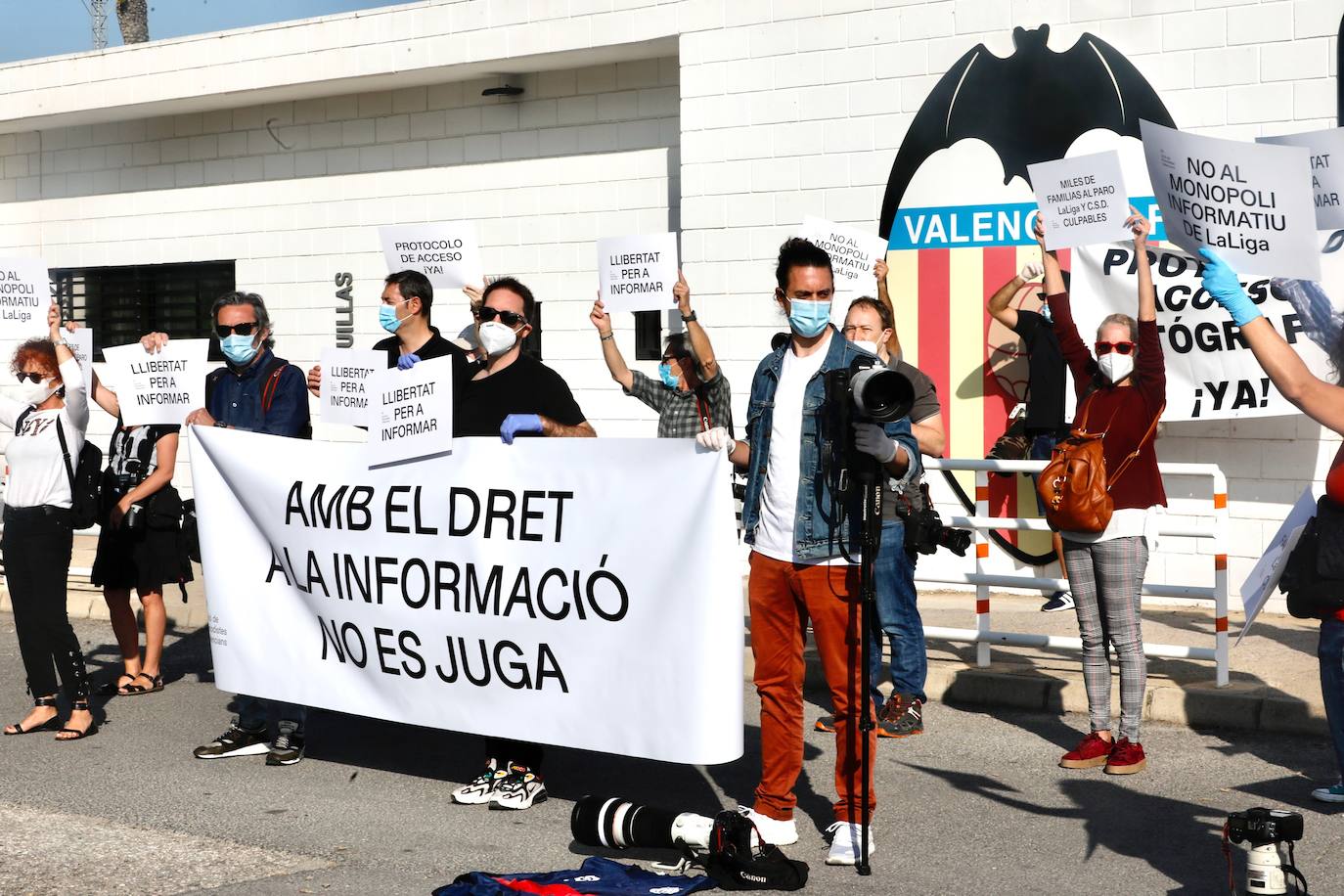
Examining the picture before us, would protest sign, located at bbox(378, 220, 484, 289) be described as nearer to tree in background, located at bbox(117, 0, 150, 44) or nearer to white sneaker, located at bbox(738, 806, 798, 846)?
white sneaker, located at bbox(738, 806, 798, 846)

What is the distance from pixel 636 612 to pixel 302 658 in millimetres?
1923

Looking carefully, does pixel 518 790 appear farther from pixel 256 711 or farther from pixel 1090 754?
pixel 1090 754

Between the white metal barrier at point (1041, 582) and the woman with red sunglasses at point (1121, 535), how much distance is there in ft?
2.66

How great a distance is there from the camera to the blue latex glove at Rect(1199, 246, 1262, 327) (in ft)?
16.8

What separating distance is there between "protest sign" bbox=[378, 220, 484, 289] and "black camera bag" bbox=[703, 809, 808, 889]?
18.5ft

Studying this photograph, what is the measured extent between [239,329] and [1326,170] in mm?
5053

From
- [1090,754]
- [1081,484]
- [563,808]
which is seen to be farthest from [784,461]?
[1090,754]

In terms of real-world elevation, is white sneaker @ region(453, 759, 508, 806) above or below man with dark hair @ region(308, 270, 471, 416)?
below

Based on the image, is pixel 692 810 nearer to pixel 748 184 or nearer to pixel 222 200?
pixel 748 184

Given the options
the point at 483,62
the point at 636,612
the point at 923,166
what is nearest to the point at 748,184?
the point at 923,166

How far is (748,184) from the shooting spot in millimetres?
12141

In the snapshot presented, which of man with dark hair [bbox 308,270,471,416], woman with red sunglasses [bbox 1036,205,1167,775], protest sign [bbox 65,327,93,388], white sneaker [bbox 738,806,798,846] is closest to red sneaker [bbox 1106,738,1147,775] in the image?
woman with red sunglasses [bbox 1036,205,1167,775]

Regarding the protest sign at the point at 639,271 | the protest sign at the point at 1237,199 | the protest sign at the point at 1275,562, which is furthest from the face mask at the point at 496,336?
the protest sign at the point at 1275,562

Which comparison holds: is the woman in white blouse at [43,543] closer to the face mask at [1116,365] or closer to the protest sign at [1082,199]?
the face mask at [1116,365]
